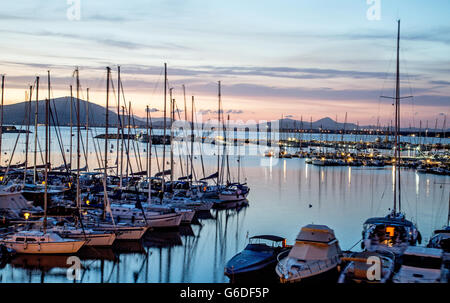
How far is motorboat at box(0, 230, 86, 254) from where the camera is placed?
16750mm

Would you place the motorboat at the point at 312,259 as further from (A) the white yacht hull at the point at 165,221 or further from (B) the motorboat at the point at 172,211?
(B) the motorboat at the point at 172,211

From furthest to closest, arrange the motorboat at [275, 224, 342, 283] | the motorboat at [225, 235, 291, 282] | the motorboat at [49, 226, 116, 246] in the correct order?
the motorboat at [49, 226, 116, 246] → the motorboat at [225, 235, 291, 282] → the motorboat at [275, 224, 342, 283]

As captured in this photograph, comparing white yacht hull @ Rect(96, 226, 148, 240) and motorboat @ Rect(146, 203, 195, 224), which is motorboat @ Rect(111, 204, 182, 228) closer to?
motorboat @ Rect(146, 203, 195, 224)

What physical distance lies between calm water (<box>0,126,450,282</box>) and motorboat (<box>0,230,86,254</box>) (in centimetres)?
34

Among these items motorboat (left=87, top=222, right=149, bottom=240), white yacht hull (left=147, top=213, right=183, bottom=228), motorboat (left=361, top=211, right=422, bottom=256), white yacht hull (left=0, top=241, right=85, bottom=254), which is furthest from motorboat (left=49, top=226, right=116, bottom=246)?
motorboat (left=361, top=211, right=422, bottom=256)

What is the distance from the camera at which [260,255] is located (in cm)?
1520

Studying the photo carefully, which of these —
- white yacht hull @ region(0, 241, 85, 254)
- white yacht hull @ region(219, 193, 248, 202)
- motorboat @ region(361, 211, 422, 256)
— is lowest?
white yacht hull @ region(219, 193, 248, 202)

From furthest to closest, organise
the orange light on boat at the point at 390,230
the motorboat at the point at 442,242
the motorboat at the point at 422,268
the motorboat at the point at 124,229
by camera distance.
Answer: the motorboat at the point at 124,229, the orange light on boat at the point at 390,230, the motorboat at the point at 442,242, the motorboat at the point at 422,268

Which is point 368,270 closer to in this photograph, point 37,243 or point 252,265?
point 252,265

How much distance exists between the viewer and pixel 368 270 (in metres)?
12.2

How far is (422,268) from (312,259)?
3168mm

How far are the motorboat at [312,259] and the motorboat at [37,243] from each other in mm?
8646

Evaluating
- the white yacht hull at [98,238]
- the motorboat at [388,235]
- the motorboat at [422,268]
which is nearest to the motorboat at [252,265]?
the motorboat at [388,235]

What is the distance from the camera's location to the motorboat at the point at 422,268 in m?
11.5
